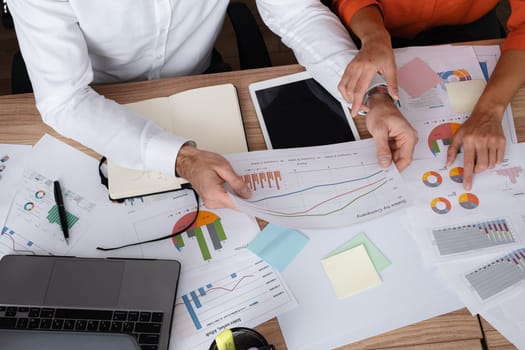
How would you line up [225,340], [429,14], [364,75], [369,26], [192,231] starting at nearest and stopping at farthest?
[225,340]
[192,231]
[364,75]
[369,26]
[429,14]

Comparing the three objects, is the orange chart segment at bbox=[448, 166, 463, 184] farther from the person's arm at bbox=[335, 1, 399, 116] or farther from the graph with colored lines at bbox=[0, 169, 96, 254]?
the graph with colored lines at bbox=[0, 169, 96, 254]

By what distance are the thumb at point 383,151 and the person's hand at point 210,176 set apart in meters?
0.29

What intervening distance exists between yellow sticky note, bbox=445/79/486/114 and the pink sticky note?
0.14 ft

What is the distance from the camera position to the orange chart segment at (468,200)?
37.8 inches

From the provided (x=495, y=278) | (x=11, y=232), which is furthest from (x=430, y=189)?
(x=11, y=232)

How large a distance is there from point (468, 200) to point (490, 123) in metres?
0.20

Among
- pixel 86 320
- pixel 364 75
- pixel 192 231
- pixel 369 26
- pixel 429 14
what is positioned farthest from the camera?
pixel 429 14

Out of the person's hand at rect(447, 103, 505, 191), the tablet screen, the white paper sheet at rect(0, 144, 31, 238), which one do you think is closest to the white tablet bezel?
the tablet screen

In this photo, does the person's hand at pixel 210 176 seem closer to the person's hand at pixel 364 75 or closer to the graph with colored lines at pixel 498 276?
the person's hand at pixel 364 75

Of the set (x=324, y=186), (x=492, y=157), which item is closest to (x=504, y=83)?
(x=492, y=157)

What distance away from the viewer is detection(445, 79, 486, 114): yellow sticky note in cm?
109

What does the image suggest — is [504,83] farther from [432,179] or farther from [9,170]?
[9,170]

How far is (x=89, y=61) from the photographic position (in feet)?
3.25

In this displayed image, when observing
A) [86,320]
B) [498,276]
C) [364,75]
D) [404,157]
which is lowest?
[86,320]
